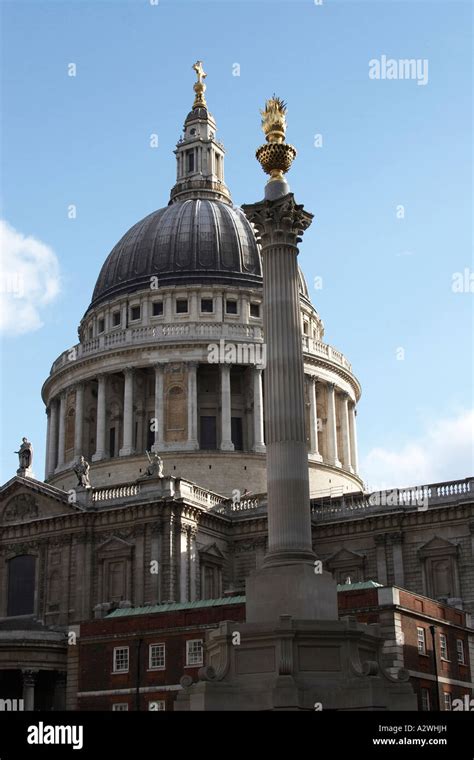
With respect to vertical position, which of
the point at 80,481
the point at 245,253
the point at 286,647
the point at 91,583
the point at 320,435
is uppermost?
the point at 245,253

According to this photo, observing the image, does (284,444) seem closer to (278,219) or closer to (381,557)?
(278,219)

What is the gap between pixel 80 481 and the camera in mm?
74812

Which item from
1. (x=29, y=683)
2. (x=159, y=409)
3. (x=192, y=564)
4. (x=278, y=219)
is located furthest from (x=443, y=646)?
(x=159, y=409)

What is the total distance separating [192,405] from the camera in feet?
286

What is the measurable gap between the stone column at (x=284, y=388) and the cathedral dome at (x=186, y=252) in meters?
54.7

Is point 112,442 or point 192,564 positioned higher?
point 112,442

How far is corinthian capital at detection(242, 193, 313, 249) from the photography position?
41.5 metres

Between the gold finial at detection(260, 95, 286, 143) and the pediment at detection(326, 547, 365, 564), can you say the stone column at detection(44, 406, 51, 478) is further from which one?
the gold finial at detection(260, 95, 286, 143)

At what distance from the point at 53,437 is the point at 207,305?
1715 cm

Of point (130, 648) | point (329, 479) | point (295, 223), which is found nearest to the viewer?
point (295, 223)

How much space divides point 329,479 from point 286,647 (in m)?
55.4

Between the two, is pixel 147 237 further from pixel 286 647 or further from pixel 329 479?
pixel 286 647

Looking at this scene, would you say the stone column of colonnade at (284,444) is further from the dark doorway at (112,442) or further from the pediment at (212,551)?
the dark doorway at (112,442)
